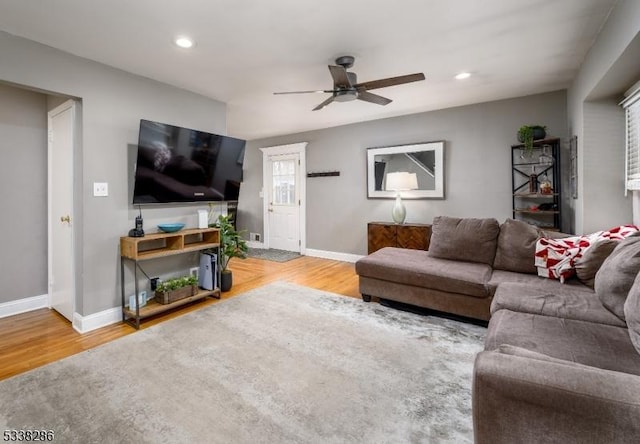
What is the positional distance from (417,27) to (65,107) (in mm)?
3212

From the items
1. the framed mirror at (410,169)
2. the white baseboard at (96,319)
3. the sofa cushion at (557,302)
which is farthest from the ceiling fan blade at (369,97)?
the white baseboard at (96,319)

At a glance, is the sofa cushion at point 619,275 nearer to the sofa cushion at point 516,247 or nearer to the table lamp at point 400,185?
the sofa cushion at point 516,247

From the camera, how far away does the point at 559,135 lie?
148 inches

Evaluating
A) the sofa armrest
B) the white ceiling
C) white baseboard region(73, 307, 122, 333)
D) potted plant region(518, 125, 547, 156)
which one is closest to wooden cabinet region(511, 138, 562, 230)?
potted plant region(518, 125, 547, 156)

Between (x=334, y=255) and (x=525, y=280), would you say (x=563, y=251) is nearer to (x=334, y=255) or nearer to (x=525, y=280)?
(x=525, y=280)

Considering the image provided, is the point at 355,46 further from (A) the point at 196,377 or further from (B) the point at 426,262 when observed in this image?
(A) the point at 196,377

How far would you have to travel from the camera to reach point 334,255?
568 centimetres

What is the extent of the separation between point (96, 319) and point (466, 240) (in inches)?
146

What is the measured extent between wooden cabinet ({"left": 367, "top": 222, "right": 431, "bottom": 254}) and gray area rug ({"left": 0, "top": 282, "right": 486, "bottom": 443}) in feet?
5.54

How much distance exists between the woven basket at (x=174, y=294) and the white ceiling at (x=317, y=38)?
2.21 m

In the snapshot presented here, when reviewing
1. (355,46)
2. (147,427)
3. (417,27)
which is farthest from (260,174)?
(147,427)

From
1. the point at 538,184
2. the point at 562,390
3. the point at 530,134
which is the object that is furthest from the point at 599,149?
the point at 562,390

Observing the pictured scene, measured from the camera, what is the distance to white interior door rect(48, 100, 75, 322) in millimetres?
2875

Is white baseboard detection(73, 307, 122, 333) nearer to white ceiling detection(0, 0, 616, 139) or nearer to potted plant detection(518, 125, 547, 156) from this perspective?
white ceiling detection(0, 0, 616, 139)
